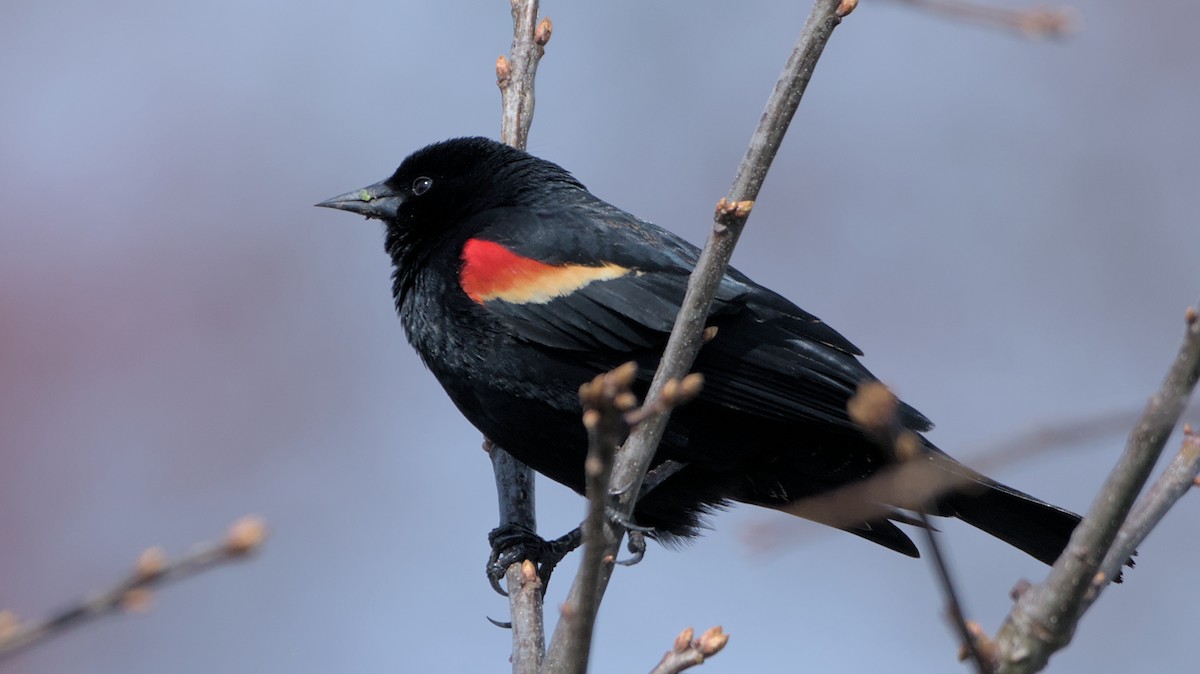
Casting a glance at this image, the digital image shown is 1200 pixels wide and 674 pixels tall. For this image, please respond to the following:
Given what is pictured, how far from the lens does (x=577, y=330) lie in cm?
306

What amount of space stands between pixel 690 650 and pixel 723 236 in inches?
27.9

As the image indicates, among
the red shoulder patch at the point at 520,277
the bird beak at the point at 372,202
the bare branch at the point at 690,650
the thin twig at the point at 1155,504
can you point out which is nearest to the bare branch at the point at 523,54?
the bird beak at the point at 372,202

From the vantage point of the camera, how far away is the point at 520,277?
3131 millimetres

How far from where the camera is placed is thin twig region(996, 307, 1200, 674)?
4.30ft

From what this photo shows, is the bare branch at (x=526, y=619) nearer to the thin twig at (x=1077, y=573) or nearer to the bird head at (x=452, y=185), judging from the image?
the bird head at (x=452, y=185)

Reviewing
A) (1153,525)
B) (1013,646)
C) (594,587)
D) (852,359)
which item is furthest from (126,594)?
(852,359)

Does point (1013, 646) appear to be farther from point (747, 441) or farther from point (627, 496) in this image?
point (747, 441)

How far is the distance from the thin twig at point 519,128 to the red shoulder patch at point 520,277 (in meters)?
0.57

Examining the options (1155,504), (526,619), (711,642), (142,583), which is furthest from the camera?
(526,619)

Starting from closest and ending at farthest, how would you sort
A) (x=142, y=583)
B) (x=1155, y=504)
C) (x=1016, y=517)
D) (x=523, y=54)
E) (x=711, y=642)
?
1. (x=142, y=583)
2. (x=1155, y=504)
3. (x=711, y=642)
4. (x=1016, y=517)
5. (x=523, y=54)

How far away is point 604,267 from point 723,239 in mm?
1084

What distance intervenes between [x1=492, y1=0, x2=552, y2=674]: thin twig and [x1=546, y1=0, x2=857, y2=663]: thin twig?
0.75 meters

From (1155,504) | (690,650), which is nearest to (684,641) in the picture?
(690,650)

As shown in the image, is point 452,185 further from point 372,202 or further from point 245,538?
point 245,538
